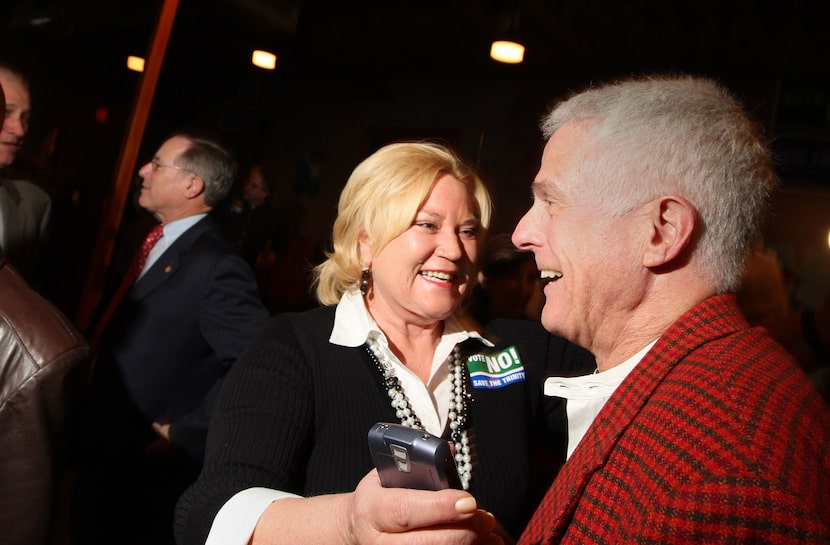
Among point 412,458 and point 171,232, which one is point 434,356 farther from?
point 171,232

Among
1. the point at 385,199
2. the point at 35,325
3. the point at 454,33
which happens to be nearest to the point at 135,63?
the point at 454,33

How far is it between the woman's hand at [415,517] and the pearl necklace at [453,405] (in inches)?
21.0

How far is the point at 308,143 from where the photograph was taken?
8.78 feet

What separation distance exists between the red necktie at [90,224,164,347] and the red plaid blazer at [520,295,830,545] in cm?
196

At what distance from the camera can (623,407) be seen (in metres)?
0.94

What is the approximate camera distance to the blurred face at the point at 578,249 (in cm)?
105

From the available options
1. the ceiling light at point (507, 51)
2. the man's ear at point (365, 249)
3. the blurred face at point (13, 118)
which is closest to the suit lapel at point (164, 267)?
the blurred face at point (13, 118)

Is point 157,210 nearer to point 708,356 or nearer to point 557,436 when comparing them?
point 557,436

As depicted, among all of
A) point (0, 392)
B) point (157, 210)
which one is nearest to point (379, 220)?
point (0, 392)

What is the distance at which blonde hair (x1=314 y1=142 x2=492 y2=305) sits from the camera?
1.71m

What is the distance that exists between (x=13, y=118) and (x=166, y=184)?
1.82 feet

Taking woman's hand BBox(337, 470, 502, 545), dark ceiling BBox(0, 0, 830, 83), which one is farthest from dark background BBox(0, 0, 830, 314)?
woman's hand BBox(337, 470, 502, 545)

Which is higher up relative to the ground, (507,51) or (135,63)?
(507,51)

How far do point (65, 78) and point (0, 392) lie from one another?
1.75 m
